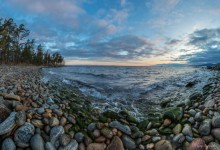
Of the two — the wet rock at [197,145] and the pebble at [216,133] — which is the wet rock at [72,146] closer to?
the wet rock at [197,145]

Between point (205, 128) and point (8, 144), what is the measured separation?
4.18 m

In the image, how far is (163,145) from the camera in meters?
3.55

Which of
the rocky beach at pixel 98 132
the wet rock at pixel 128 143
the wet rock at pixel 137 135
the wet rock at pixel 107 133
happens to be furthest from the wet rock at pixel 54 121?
the wet rock at pixel 137 135

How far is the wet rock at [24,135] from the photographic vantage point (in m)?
3.27

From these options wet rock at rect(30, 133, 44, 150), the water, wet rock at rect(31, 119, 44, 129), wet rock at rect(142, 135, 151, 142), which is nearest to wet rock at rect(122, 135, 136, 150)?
wet rock at rect(142, 135, 151, 142)

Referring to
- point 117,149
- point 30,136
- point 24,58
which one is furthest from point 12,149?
point 24,58

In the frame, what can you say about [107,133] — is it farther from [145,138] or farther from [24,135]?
[24,135]

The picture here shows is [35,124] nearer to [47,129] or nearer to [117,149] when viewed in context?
[47,129]

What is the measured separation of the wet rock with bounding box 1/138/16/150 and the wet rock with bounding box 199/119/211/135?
13.2 feet

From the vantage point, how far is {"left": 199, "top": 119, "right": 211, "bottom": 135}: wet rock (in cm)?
364

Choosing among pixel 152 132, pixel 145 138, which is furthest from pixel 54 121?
pixel 152 132

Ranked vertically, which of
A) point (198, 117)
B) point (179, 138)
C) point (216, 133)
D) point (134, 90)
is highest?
point (198, 117)

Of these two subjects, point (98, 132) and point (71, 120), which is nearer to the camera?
point (98, 132)

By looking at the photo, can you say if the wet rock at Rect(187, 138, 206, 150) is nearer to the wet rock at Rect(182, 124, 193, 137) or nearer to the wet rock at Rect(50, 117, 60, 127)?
the wet rock at Rect(182, 124, 193, 137)
